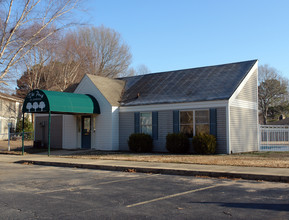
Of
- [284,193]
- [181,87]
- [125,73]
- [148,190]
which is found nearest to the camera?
[284,193]

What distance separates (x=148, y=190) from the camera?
8.64m

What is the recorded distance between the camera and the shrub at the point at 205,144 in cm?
1786

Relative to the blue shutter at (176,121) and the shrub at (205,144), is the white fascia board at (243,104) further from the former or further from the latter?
the blue shutter at (176,121)

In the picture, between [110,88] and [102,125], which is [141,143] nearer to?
[102,125]

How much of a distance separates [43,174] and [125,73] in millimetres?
36656

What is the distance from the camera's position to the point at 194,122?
63.0 ft

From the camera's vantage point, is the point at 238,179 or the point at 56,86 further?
the point at 56,86

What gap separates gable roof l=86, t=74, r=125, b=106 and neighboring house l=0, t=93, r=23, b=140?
19517 millimetres

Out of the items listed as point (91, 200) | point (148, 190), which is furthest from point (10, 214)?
point (148, 190)

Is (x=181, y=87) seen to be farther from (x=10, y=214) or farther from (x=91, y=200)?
(x=10, y=214)

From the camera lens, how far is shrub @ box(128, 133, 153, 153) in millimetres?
20141

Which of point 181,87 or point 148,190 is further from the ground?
point 181,87

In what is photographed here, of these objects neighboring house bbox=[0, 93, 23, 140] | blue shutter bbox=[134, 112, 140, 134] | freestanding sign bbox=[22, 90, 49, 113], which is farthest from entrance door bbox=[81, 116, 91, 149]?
neighboring house bbox=[0, 93, 23, 140]

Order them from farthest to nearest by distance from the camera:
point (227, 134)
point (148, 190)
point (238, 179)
→ point (227, 134) < point (238, 179) < point (148, 190)
